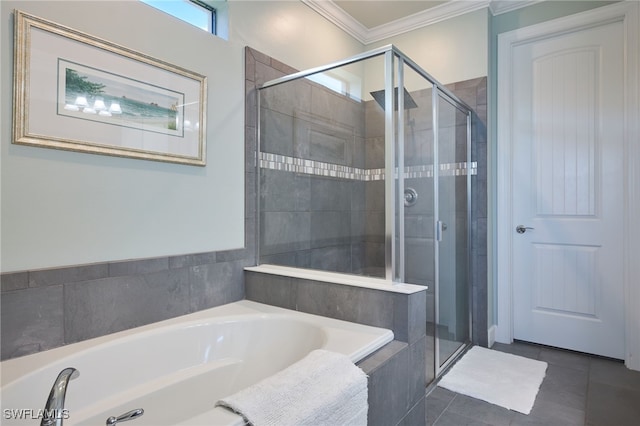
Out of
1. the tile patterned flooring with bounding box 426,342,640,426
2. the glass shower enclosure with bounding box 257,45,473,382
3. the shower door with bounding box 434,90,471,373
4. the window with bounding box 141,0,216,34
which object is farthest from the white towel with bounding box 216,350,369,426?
the window with bounding box 141,0,216,34

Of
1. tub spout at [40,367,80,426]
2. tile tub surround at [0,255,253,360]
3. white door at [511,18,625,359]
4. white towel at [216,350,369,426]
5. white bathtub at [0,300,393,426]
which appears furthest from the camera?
white door at [511,18,625,359]

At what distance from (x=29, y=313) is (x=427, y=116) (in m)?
2.37

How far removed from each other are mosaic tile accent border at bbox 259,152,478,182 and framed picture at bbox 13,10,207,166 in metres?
0.54

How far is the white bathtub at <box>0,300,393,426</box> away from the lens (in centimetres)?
123

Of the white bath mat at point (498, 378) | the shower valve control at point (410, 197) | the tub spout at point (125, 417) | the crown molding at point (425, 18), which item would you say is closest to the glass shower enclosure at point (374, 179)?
the shower valve control at point (410, 197)

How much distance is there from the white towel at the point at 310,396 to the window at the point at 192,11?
184 centimetres

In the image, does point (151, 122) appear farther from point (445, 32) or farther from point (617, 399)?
point (617, 399)

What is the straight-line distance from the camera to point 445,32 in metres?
2.96

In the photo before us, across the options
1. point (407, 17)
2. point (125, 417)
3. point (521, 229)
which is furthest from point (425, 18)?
point (125, 417)

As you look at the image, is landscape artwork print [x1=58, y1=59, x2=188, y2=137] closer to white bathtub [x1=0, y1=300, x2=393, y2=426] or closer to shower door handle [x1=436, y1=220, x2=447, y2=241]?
white bathtub [x1=0, y1=300, x2=393, y2=426]

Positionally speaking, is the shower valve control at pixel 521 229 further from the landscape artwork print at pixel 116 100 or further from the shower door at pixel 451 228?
the landscape artwork print at pixel 116 100

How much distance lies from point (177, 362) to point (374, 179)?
1481mm

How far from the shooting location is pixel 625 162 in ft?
7.94

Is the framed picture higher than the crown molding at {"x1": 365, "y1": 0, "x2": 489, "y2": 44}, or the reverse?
the crown molding at {"x1": 365, "y1": 0, "x2": 489, "y2": 44}
